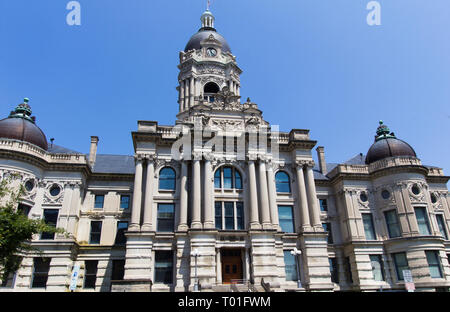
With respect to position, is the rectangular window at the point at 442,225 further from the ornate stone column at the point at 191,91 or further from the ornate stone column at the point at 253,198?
the ornate stone column at the point at 191,91

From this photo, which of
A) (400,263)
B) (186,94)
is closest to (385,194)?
(400,263)

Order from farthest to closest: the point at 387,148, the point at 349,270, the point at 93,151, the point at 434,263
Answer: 1. the point at 93,151
2. the point at 387,148
3. the point at 349,270
4. the point at 434,263

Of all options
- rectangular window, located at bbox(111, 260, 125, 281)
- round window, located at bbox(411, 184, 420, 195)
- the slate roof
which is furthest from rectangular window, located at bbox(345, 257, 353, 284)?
the slate roof

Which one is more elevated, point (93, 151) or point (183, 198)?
point (93, 151)

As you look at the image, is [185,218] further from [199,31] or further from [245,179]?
[199,31]

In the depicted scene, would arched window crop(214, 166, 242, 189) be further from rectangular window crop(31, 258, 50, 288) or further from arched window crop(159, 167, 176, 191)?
rectangular window crop(31, 258, 50, 288)

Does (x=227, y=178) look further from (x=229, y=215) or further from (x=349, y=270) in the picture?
(x=349, y=270)

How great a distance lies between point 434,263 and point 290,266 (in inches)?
586

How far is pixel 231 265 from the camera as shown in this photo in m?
30.0

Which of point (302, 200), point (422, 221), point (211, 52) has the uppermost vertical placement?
point (211, 52)

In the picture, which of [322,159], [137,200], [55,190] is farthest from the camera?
[322,159]

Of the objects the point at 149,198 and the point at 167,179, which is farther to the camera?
the point at 167,179

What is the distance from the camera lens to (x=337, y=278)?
35031 mm

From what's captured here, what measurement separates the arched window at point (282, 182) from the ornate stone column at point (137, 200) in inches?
586
